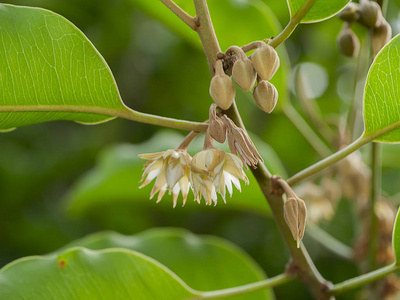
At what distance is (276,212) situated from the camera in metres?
0.87

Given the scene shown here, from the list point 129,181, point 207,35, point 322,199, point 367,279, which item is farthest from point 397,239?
point 129,181

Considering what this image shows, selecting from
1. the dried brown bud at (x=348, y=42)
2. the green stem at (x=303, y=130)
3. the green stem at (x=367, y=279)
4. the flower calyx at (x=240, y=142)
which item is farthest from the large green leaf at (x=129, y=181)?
the flower calyx at (x=240, y=142)

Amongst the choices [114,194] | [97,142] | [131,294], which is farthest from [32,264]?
[97,142]

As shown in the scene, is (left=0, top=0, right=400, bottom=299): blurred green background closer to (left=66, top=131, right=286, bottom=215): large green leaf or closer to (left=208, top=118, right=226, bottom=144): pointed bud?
(left=66, top=131, right=286, bottom=215): large green leaf

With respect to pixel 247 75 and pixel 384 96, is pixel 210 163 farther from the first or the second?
pixel 384 96

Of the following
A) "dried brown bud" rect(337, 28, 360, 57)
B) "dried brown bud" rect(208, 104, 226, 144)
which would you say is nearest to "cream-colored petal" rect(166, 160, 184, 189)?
"dried brown bud" rect(208, 104, 226, 144)

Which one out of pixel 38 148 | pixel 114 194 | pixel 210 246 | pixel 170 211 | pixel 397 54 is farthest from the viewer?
pixel 38 148

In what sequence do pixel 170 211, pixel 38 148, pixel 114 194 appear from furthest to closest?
pixel 38 148
pixel 170 211
pixel 114 194

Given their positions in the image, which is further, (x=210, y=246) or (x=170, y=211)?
(x=170, y=211)

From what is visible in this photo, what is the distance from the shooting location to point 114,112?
2.98 feet

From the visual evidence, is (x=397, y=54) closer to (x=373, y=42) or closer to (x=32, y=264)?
(x=373, y=42)

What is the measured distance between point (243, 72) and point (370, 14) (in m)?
0.40

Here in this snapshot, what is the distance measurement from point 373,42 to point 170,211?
1.55 m

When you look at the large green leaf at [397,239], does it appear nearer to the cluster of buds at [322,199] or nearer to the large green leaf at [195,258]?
the large green leaf at [195,258]
